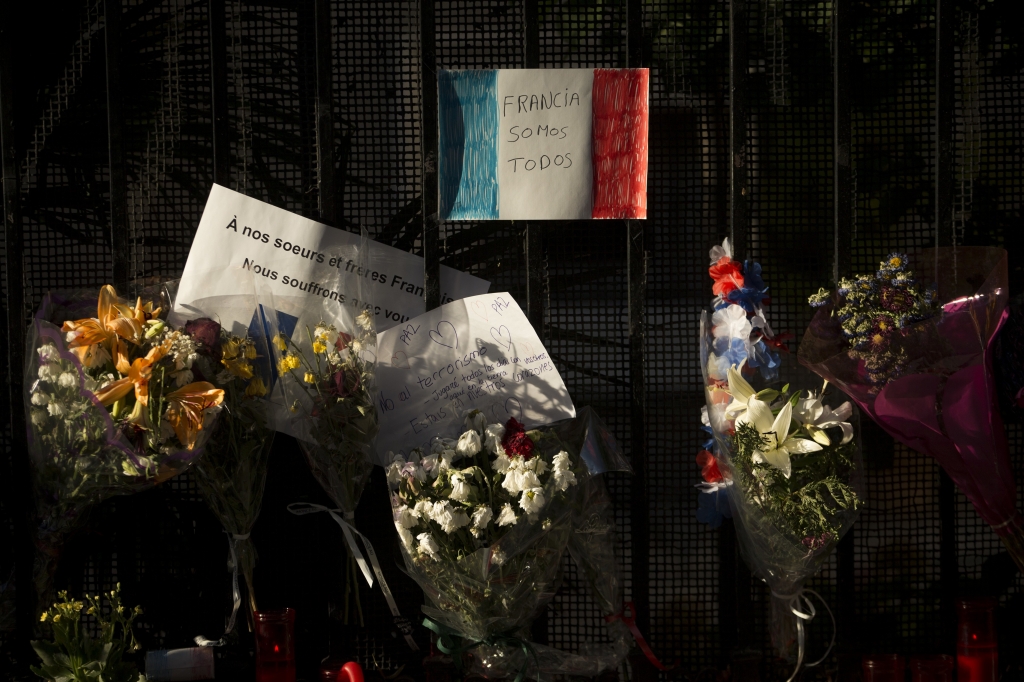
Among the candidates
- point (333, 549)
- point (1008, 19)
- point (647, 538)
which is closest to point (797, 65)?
point (1008, 19)

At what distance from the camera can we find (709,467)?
2.30 meters

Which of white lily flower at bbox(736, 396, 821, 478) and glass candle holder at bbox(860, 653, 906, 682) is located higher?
white lily flower at bbox(736, 396, 821, 478)

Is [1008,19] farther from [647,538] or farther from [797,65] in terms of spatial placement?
[647,538]

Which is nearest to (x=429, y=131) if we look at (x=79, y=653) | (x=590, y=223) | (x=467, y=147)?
(x=467, y=147)

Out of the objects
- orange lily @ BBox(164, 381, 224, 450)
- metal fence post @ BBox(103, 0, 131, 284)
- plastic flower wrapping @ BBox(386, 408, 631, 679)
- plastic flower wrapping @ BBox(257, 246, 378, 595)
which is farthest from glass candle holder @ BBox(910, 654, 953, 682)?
metal fence post @ BBox(103, 0, 131, 284)

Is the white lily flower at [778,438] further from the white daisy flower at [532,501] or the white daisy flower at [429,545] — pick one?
the white daisy flower at [429,545]

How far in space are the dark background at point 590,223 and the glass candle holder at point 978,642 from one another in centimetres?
20

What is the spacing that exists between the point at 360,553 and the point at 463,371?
0.56m

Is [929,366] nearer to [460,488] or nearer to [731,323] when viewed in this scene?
[731,323]

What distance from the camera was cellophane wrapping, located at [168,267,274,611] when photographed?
7.07 ft

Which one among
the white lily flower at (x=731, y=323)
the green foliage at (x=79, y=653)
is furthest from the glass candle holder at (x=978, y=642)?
the green foliage at (x=79, y=653)

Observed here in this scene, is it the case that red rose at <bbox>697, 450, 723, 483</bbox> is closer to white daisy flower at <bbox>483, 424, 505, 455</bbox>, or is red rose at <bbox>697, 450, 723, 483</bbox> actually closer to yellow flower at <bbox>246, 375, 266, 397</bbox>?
white daisy flower at <bbox>483, 424, 505, 455</bbox>

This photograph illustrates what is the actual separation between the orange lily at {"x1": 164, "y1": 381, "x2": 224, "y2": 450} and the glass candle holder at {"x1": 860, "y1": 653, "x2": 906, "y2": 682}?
1.73 m

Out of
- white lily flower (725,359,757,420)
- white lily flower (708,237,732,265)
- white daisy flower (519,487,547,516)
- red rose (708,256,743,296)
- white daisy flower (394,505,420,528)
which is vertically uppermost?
white lily flower (708,237,732,265)
